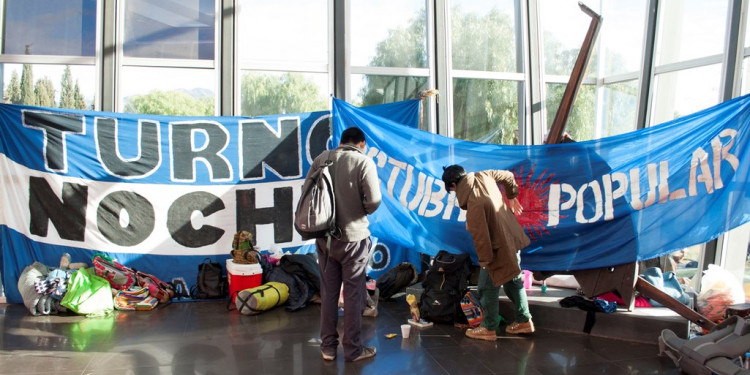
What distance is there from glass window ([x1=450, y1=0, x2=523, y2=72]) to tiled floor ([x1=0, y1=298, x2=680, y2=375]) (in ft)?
12.0

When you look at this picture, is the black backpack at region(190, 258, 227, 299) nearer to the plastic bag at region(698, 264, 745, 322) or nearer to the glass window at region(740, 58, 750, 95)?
the plastic bag at region(698, 264, 745, 322)

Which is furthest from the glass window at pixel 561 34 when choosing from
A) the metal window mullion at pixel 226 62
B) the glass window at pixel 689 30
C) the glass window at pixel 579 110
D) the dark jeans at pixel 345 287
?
the dark jeans at pixel 345 287

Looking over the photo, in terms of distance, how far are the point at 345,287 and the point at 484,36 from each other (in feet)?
14.9

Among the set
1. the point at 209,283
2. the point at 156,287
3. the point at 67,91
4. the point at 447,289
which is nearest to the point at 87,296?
the point at 156,287

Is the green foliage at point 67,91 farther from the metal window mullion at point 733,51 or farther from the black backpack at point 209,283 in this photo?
the metal window mullion at point 733,51

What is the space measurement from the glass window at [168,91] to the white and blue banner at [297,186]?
0.63 meters

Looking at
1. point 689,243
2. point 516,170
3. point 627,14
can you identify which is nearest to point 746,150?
point 689,243

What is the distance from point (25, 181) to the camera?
18.0 ft

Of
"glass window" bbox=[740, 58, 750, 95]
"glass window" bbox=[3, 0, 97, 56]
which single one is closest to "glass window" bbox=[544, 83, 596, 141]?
"glass window" bbox=[740, 58, 750, 95]

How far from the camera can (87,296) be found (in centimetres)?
507

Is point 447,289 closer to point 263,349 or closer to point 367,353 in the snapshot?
point 367,353

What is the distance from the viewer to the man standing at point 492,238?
13.9 ft

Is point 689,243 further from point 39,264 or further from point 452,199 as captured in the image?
point 39,264

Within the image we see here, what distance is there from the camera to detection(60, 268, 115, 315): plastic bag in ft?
16.5
